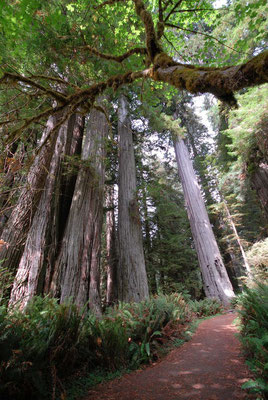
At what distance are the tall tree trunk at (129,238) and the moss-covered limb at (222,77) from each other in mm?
3140

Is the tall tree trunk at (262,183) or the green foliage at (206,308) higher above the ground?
the tall tree trunk at (262,183)

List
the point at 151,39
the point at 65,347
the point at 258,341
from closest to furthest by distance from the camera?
the point at 258,341 < the point at 65,347 < the point at 151,39

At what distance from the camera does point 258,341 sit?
7.66 feet

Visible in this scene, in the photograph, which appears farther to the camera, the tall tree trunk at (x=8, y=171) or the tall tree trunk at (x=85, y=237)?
the tall tree trunk at (x=85, y=237)

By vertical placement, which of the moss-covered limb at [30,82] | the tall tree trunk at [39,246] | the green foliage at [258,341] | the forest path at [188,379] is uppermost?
the moss-covered limb at [30,82]

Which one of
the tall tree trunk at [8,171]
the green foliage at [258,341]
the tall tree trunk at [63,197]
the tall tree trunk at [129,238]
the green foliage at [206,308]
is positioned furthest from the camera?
the green foliage at [206,308]

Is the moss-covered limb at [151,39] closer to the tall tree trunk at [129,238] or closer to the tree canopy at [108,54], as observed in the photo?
the tree canopy at [108,54]

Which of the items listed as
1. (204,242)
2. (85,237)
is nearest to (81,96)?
(85,237)

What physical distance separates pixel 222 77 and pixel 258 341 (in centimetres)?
297

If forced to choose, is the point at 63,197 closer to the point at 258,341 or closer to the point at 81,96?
the point at 81,96

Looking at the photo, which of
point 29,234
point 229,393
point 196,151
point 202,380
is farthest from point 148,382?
point 196,151

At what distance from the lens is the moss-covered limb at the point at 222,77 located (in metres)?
1.64

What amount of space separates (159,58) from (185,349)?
17.4 ft

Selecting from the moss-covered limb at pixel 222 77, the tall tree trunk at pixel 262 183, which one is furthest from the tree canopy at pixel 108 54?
the tall tree trunk at pixel 262 183
